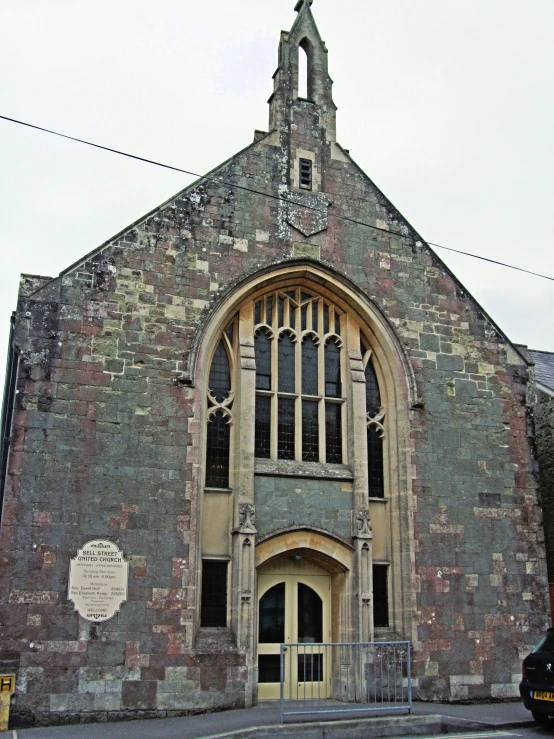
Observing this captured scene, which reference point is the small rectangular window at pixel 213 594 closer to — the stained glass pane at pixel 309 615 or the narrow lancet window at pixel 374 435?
the stained glass pane at pixel 309 615

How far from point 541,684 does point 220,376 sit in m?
7.83

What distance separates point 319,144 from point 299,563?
29.3 ft

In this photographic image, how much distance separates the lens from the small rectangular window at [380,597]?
15.0 m

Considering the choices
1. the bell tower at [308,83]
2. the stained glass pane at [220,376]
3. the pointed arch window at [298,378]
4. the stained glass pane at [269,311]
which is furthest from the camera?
the bell tower at [308,83]

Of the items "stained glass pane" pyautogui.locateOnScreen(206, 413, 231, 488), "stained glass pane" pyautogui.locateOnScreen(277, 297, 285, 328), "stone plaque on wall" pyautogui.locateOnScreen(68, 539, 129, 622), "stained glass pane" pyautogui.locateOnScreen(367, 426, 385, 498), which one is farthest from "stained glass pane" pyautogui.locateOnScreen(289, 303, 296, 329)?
"stone plaque on wall" pyautogui.locateOnScreen(68, 539, 129, 622)

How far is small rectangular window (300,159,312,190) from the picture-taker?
16.4 metres

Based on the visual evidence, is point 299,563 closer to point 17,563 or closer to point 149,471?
point 149,471

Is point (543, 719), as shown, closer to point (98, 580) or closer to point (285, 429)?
point (285, 429)

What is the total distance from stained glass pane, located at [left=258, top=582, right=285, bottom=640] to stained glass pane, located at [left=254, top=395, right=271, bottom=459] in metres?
2.57

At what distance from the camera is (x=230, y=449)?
584 inches

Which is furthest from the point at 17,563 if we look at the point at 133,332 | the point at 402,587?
the point at 402,587

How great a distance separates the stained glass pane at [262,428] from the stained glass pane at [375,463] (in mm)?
2221

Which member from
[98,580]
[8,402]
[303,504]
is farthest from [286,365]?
[98,580]

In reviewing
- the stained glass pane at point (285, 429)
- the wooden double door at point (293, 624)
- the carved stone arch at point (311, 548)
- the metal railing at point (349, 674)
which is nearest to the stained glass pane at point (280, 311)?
the stained glass pane at point (285, 429)
